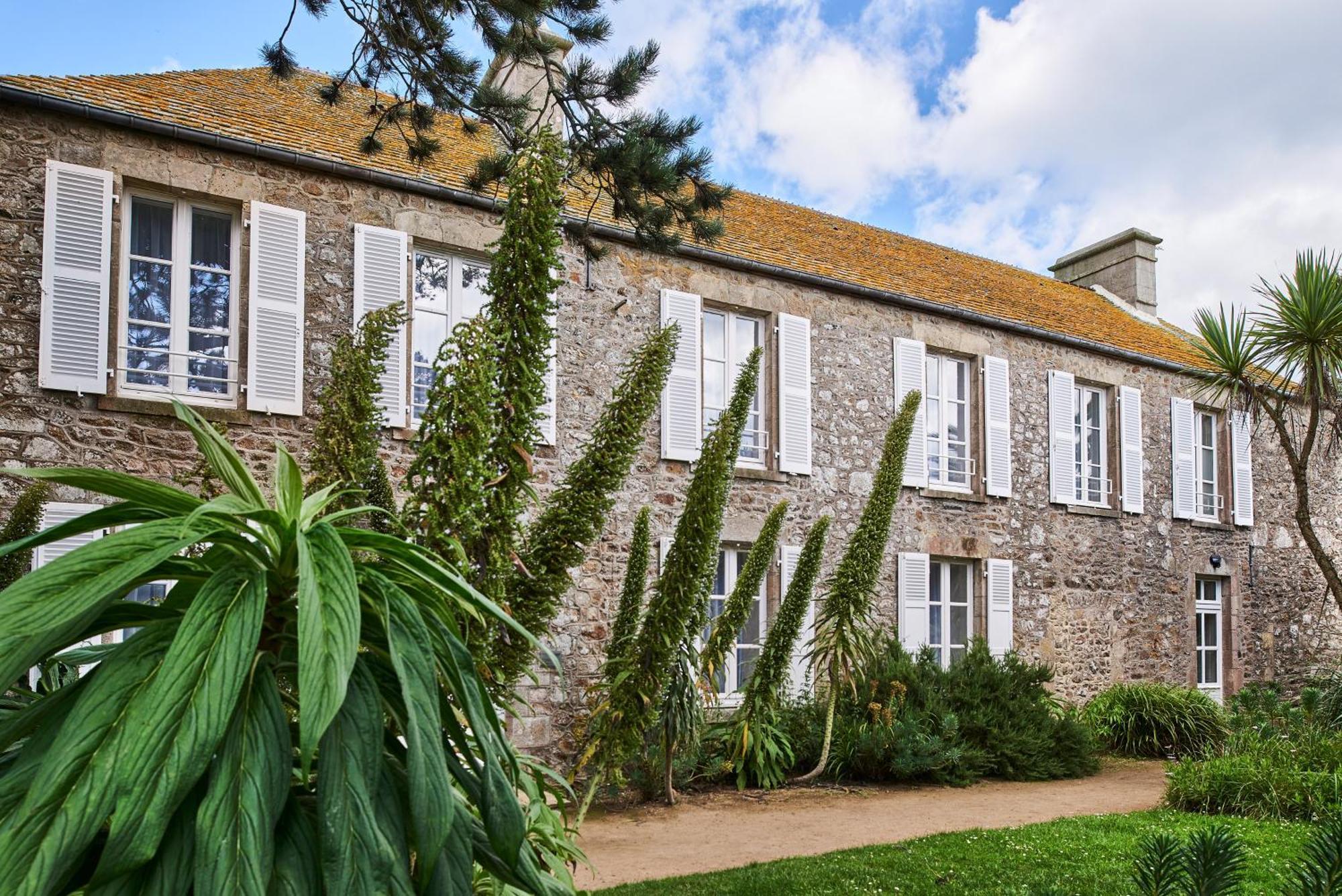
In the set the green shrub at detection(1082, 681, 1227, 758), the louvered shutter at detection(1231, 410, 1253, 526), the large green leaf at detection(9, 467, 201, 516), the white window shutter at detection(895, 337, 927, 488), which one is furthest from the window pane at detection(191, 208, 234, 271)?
the louvered shutter at detection(1231, 410, 1253, 526)

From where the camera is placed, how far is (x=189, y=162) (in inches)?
299

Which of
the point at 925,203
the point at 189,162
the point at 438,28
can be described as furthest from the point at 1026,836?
the point at 925,203

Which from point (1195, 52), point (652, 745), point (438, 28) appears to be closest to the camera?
point (438, 28)

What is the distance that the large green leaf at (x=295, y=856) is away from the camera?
1298mm

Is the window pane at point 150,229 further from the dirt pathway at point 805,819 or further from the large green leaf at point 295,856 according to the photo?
the large green leaf at point 295,856

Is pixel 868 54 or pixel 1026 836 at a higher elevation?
pixel 868 54

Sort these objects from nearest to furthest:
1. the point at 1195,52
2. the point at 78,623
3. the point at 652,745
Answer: the point at 78,623 → the point at 652,745 → the point at 1195,52

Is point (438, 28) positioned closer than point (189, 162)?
Yes

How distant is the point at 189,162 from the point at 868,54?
5249mm

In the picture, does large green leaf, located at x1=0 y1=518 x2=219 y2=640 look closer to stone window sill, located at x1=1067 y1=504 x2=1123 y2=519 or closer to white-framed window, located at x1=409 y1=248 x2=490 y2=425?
white-framed window, located at x1=409 y1=248 x2=490 y2=425

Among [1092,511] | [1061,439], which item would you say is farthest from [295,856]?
[1092,511]

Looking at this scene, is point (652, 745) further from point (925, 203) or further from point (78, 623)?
point (925, 203)

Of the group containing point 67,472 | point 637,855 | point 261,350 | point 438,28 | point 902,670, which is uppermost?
point 438,28

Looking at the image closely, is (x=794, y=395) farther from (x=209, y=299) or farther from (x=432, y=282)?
(x=209, y=299)
